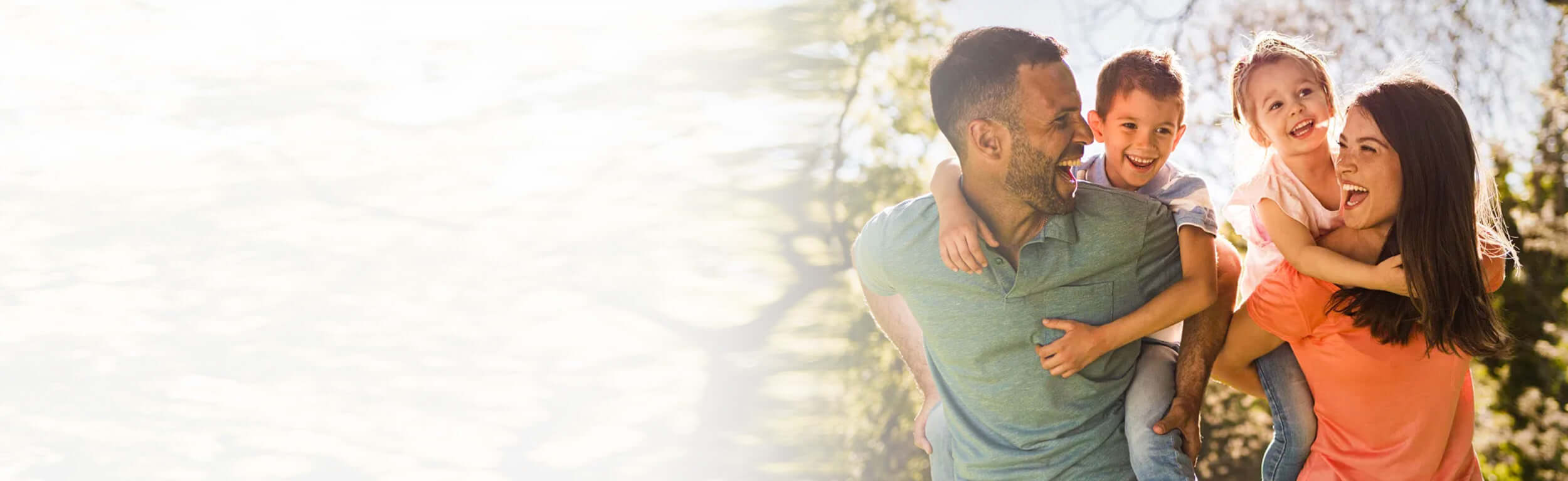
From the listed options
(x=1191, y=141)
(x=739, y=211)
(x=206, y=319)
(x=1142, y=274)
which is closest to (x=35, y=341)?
(x=206, y=319)

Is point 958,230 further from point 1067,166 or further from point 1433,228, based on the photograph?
point 1433,228

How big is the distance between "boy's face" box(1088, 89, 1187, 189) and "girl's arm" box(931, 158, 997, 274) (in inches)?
8.8

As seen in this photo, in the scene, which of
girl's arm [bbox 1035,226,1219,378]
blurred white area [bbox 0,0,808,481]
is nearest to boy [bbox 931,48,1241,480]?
girl's arm [bbox 1035,226,1219,378]

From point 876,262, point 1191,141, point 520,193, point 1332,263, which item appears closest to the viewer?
point 1332,263

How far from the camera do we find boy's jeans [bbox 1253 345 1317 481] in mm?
1684

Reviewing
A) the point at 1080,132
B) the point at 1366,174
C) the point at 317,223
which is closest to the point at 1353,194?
the point at 1366,174

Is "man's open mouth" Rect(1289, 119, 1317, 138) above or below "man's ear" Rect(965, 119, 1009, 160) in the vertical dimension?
above

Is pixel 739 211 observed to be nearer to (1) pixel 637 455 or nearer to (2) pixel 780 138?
(2) pixel 780 138

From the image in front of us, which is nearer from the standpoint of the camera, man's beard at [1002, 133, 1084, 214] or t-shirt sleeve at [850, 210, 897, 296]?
man's beard at [1002, 133, 1084, 214]

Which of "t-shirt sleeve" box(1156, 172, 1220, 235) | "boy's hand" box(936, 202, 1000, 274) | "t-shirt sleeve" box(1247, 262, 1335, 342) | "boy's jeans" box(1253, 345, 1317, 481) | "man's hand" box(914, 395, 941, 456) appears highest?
"t-shirt sleeve" box(1156, 172, 1220, 235)

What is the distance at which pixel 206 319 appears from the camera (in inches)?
320

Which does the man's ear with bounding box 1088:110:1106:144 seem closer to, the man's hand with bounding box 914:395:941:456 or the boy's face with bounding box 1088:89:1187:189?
the boy's face with bounding box 1088:89:1187:189

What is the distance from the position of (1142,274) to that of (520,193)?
21.7 ft

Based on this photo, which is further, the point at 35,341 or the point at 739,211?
the point at 35,341
